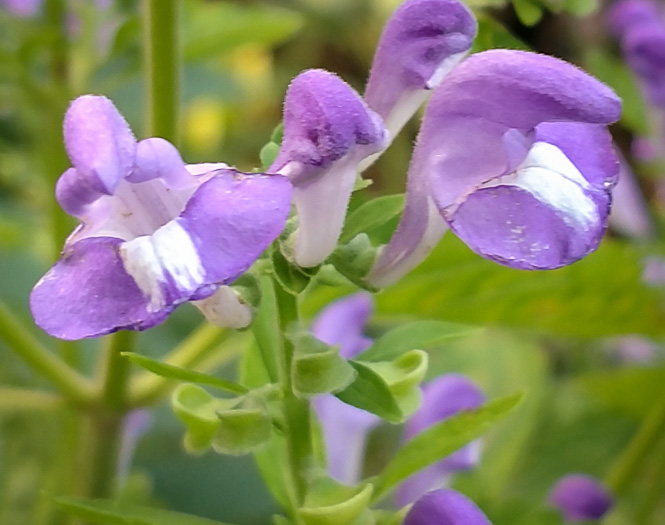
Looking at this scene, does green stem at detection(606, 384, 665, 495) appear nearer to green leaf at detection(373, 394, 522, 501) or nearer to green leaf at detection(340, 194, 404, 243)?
green leaf at detection(373, 394, 522, 501)

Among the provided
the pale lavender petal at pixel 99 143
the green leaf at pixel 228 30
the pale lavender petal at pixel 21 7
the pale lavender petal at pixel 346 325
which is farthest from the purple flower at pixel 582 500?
the pale lavender petal at pixel 21 7

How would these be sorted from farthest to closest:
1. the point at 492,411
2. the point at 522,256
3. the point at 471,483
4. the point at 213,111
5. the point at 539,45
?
the point at 539,45 → the point at 213,111 → the point at 471,483 → the point at 492,411 → the point at 522,256

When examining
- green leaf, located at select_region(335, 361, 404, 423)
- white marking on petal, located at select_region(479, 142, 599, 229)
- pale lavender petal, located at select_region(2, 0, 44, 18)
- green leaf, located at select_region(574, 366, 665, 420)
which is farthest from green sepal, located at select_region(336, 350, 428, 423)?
pale lavender petal, located at select_region(2, 0, 44, 18)

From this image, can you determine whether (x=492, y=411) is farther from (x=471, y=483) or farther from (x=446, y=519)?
(x=471, y=483)

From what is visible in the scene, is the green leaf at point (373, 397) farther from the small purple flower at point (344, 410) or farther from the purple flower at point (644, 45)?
the purple flower at point (644, 45)

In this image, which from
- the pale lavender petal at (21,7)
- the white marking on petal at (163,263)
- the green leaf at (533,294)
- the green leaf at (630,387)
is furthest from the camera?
the pale lavender petal at (21,7)

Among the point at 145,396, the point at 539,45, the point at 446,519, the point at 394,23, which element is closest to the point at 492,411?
the point at 446,519
